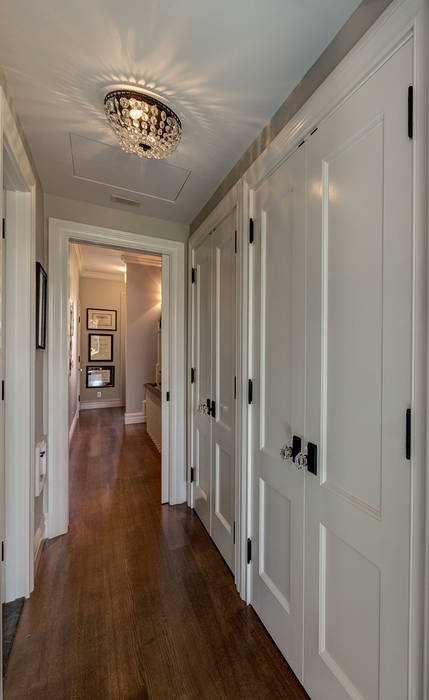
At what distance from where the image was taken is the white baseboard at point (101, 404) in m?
6.19

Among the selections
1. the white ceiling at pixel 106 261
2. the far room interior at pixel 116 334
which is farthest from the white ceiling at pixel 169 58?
the far room interior at pixel 116 334

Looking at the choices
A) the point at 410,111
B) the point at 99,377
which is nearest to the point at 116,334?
the point at 99,377

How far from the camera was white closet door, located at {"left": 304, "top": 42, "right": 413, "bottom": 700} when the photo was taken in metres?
0.78

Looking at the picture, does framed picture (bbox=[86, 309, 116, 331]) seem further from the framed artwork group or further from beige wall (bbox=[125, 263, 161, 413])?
beige wall (bbox=[125, 263, 161, 413])

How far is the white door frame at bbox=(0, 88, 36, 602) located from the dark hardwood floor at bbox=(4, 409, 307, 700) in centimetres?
28

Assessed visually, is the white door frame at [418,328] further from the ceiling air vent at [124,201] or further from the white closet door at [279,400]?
the ceiling air vent at [124,201]

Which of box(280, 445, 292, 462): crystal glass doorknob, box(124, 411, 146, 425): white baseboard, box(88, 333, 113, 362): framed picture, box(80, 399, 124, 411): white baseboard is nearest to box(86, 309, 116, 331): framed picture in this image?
box(88, 333, 113, 362): framed picture

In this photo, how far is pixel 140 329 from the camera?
215 inches

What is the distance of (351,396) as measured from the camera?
0.94 meters

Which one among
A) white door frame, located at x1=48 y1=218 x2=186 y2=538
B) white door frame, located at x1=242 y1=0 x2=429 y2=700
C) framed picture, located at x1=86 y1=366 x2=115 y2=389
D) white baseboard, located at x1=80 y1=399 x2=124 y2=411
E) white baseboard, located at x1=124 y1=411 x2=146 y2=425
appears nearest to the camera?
white door frame, located at x1=242 y1=0 x2=429 y2=700

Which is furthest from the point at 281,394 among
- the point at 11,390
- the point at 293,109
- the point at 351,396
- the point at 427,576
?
the point at 11,390

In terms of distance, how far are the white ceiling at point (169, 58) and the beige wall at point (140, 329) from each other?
12.3 ft

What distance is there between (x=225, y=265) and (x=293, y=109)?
834 millimetres

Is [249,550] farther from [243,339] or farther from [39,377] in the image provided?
[39,377]
